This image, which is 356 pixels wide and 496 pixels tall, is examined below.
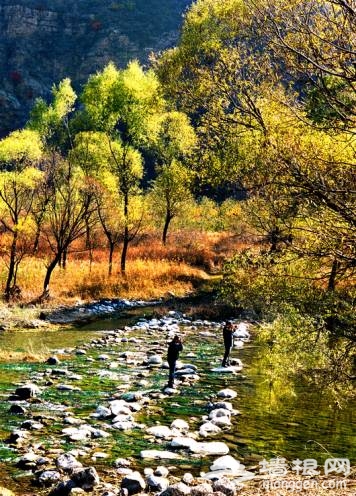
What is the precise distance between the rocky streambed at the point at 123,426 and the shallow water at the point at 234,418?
44 mm

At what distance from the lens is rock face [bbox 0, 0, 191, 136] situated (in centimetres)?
10169

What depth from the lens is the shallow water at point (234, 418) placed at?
878 centimetres

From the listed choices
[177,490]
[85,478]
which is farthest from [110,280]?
[177,490]

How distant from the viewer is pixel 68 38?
113688mm

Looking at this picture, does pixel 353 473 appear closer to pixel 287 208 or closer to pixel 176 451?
pixel 176 451

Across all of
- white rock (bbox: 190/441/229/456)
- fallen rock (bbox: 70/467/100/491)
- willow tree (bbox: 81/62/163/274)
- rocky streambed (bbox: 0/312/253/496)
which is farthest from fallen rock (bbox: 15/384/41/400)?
willow tree (bbox: 81/62/163/274)

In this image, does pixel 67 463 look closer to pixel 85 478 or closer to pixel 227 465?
pixel 85 478

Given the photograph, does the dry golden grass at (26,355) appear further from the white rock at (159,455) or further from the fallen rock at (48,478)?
the fallen rock at (48,478)

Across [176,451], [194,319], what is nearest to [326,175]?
[176,451]

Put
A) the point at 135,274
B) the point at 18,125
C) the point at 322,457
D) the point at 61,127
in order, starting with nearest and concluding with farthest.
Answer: the point at 322,457 → the point at 135,274 → the point at 61,127 → the point at 18,125

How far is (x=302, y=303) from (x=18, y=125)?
9394 centimetres

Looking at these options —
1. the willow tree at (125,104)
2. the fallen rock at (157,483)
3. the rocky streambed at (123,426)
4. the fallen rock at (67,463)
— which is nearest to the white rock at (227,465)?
the rocky streambed at (123,426)

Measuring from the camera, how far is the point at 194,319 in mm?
25641

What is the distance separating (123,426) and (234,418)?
2.44 metres
